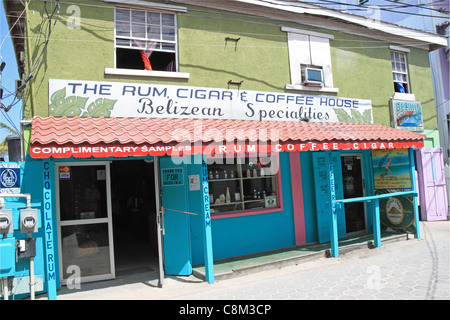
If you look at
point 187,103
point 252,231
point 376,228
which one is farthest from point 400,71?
point 187,103

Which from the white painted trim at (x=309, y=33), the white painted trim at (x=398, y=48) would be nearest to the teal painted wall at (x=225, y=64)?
the white painted trim at (x=309, y=33)

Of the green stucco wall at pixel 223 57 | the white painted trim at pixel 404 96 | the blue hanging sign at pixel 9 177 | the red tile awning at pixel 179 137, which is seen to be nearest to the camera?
the red tile awning at pixel 179 137

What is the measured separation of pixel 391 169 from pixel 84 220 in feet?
25.1

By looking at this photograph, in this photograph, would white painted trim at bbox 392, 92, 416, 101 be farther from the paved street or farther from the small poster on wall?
the paved street

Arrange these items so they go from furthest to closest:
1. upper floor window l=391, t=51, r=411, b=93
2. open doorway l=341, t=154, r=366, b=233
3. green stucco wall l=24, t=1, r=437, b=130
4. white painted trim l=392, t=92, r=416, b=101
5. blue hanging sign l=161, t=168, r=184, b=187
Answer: upper floor window l=391, t=51, r=411, b=93, white painted trim l=392, t=92, r=416, b=101, open doorway l=341, t=154, r=366, b=233, blue hanging sign l=161, t=168, r=184, b=187, green stucco wall l=24, t=1, r=437, b=130

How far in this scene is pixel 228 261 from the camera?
23.1ft

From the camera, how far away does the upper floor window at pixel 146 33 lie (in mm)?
6934

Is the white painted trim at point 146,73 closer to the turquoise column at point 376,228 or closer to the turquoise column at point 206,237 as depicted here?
the turquoise column at point 206,237

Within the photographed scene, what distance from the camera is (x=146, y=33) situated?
7109 mm

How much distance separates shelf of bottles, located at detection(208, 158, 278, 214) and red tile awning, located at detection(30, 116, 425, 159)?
1.12 metres

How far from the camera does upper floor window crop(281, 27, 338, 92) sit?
8.55m

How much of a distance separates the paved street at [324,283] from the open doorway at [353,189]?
2.11m

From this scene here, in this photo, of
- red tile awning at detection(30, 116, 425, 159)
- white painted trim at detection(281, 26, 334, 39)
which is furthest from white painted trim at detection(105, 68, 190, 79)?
white painted trim at detection(281, 26, 334, 39)

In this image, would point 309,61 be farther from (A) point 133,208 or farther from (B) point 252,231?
(A) point 133,208
